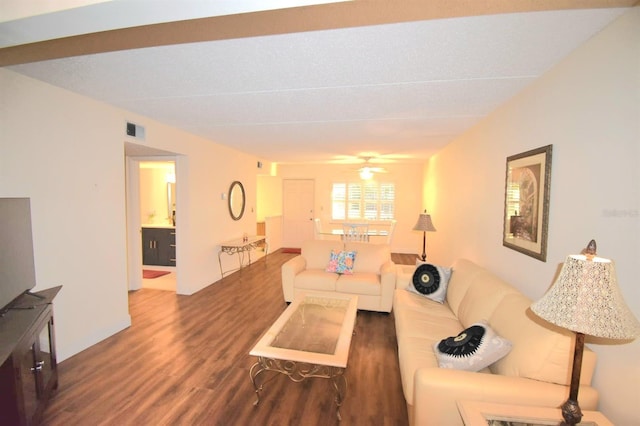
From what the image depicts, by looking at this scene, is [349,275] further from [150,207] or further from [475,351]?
[150,207]

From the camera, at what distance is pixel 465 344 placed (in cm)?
167

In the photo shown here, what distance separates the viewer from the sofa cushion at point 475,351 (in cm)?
160

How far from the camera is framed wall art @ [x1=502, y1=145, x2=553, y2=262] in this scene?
6.36 ft

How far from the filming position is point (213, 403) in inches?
78.8

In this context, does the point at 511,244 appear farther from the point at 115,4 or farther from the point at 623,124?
the point at 115,4

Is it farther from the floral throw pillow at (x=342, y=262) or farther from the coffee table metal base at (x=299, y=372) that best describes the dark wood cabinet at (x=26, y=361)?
the floral throw pillow at (x=342, y=262)

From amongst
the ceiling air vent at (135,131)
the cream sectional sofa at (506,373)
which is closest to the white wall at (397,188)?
the ceiling air vent at (135,131)

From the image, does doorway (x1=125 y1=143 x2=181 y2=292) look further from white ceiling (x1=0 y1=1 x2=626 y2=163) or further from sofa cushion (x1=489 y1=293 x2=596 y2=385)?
sofa cushion (x1=489 y1=293 x2=596 y2=385)

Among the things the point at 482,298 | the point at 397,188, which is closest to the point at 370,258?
the point at 482,298

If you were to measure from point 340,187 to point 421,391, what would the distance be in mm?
6404

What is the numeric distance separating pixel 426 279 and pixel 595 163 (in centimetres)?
181

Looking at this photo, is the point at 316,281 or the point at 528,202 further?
the point at 316,281

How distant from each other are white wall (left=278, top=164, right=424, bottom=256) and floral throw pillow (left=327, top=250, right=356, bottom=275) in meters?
3.72

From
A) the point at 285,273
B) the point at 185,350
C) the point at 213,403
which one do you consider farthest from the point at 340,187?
the point at 213,403
